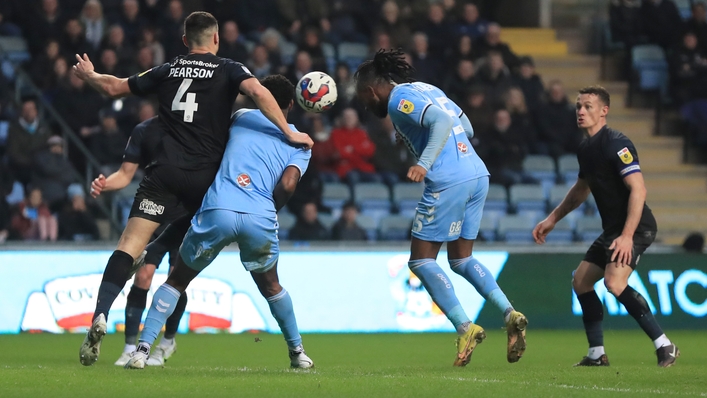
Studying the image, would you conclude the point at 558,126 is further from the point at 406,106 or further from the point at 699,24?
the point at 406,106

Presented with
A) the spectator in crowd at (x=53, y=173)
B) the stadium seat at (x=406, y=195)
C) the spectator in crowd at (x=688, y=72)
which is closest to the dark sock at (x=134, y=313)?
the spectator in crowd at (x=53, y=173)

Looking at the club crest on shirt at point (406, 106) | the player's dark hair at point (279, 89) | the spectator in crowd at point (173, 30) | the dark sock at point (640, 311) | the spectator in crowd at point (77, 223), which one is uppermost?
the player's dark hair at point (279, 89)

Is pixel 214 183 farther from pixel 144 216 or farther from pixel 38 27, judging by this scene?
pixel 38 27

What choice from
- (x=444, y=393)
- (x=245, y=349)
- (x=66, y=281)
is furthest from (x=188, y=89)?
(x=66, y=281)

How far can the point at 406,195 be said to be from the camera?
15.2 m

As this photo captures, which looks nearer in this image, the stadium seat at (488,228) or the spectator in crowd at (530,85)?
the stadium seat at (488,228)

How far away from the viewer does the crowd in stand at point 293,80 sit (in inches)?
547

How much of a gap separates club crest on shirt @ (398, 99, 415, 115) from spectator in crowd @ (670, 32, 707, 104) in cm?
1186

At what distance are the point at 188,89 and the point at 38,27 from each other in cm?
952

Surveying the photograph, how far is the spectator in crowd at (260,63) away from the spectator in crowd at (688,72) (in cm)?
698

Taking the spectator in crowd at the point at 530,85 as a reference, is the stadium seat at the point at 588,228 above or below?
below

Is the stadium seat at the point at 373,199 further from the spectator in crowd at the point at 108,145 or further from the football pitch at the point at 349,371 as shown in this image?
the football pitch at the point at 349,371

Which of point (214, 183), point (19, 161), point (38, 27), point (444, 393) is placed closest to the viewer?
point (444, 393)

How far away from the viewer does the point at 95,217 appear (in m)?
13.3
